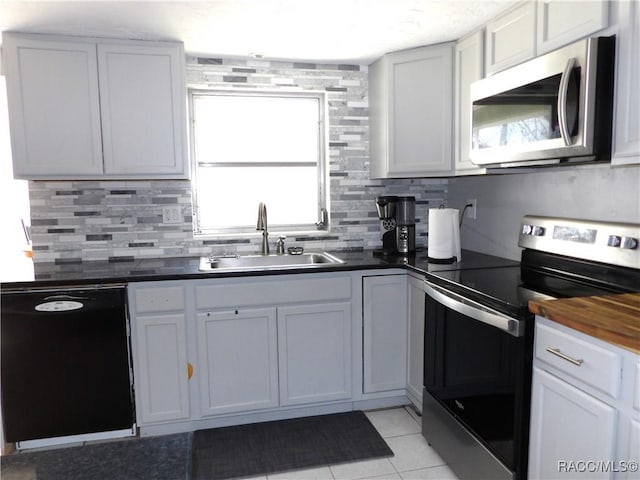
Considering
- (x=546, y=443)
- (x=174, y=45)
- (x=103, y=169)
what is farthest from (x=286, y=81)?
(x=546, y=443)

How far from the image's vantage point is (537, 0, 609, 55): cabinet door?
5.28 feet

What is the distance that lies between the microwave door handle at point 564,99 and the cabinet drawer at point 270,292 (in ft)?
4.23

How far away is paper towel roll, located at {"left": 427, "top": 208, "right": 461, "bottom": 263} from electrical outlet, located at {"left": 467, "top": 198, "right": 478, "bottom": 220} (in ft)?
1.46

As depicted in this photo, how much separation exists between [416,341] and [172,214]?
1683 millimetres

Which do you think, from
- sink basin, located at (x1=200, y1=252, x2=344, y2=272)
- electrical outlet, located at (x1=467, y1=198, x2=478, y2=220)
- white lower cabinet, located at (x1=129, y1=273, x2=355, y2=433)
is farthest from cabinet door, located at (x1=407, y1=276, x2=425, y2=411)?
electrical outlet, located at (x1=467, y1=198, x2=478, y2=220)

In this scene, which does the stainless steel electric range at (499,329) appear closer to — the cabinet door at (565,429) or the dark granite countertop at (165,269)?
the cabinet door at (565,429)

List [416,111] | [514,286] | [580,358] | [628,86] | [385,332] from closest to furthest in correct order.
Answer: [580,358] → [628,86] → [514,286] → [385,332] → [416,111]

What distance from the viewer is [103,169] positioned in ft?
8.26

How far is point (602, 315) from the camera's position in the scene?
4.43ft

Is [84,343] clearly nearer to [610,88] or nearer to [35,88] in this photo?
[35,88]

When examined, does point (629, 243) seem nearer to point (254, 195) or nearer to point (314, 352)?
point (314, 352)

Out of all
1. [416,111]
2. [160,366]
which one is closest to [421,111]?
[416,111]

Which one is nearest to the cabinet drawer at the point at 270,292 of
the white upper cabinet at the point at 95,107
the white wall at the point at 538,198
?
the white upper cabinet at the point at 95,107

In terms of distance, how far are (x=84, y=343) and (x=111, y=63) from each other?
1501 mm
